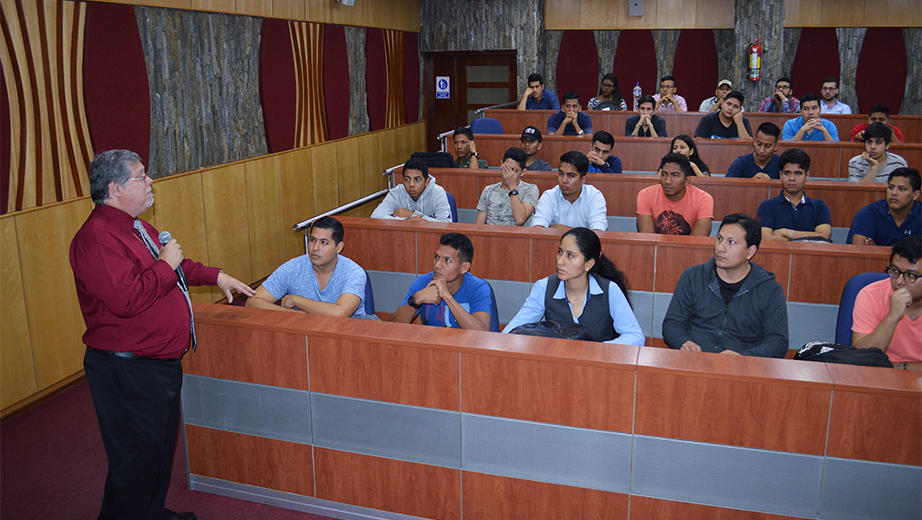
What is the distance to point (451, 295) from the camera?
344cm

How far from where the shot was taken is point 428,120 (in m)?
11.2

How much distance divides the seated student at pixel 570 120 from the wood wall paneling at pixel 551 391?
550 cm

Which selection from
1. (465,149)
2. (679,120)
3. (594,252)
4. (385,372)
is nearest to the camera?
(385,372)

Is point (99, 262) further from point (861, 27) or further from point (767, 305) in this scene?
point (861, 27)

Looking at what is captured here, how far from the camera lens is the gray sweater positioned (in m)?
3.14

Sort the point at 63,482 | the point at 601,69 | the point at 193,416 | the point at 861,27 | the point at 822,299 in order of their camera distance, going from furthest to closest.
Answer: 1. the point at 601,69
2. the point at 861,27
3. the point at 822,299
4. the point at 63,482
5. the point at 193,416

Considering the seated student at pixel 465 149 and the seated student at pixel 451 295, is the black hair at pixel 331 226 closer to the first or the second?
the seated student at pixel 451 295

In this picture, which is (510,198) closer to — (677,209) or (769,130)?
(677,209)

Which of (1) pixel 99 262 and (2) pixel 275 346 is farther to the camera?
(2) pixel 275 346

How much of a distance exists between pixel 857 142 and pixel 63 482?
683 centimetres

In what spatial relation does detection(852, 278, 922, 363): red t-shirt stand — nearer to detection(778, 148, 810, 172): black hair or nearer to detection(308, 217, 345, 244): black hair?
detection(778, 148, 810, 172): black hair

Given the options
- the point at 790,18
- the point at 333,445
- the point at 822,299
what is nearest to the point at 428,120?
the point at 790,18

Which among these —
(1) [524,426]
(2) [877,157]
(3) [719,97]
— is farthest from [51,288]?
(3) [719,97]

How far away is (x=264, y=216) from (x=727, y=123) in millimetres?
4950
